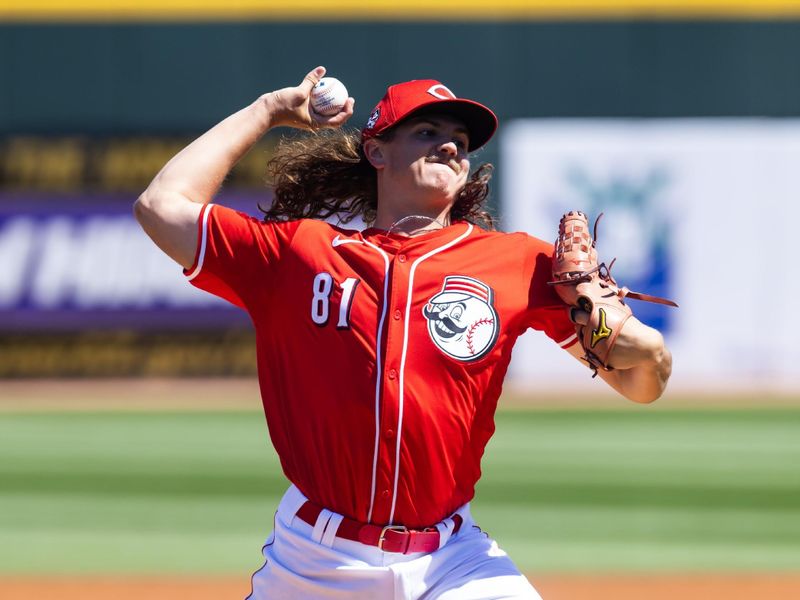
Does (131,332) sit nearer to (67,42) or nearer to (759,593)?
(67,42)

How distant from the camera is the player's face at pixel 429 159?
2.93m

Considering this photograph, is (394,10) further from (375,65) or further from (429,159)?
(429,159)

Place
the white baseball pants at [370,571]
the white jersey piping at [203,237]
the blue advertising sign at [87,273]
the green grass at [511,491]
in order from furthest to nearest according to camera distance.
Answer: the blue advertising sign at [87,273] → the green grass at [511,491] → the white jersey piping at [203,237] → the white baseball pants at [370,571]

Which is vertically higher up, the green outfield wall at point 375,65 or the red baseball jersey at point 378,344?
the green outfield wall at point 375,65

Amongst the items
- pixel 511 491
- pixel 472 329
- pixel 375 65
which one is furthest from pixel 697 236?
pixel 472 329

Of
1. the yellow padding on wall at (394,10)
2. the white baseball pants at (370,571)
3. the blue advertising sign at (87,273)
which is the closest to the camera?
the white baseball pants at (370,571)

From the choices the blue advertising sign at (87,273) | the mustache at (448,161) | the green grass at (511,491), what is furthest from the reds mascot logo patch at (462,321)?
the blue advertising sign at (87,273)

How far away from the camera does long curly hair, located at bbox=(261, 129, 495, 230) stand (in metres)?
3.24

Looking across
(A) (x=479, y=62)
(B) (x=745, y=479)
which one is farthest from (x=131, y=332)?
(B) (x=745, y=479)

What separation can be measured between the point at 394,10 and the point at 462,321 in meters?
11.9

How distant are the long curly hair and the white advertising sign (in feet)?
31.8

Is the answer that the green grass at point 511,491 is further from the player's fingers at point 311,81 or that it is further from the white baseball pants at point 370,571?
the player's fingers at point 311,81

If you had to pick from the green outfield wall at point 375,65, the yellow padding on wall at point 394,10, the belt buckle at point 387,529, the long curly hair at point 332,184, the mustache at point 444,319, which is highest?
the yellow padding on wall at point 394,10

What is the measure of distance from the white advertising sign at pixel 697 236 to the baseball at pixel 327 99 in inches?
392
